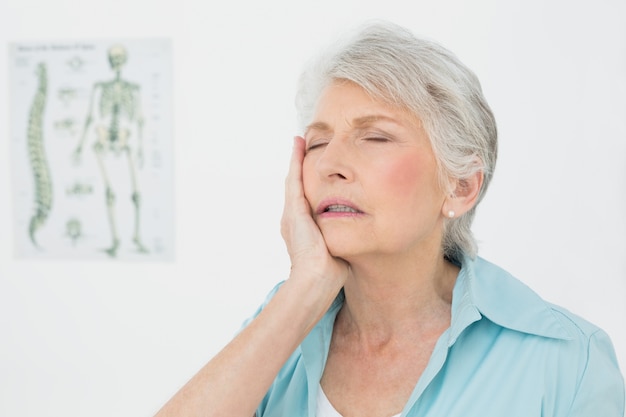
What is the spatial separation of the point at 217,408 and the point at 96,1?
2255mm

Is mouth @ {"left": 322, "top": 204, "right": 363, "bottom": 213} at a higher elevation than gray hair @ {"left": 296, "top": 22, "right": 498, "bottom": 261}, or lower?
lower

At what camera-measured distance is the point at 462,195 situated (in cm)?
134

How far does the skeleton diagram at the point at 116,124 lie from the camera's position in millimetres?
2904

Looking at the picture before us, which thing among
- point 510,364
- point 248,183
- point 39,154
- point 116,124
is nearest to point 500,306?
point 510,364

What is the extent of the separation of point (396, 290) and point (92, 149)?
2039mm

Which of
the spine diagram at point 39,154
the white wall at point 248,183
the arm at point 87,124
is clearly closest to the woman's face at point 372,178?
the white wall at point 248,183

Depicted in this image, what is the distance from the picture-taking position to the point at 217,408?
1134 mm

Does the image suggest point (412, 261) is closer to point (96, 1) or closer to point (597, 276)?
point (597, 276)

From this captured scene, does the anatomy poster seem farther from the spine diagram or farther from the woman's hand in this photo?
the woman's hand

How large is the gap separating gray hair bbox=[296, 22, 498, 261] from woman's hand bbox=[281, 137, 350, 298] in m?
0.20

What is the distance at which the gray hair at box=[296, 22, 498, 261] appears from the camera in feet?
4.02

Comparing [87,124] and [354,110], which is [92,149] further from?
[354,110]

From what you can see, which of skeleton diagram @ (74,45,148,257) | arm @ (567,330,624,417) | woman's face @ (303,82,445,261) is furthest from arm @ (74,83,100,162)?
arm @ (567,330,624,417)

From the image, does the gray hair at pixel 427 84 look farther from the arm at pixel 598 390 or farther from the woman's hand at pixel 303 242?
the arm at pixel 598 390
